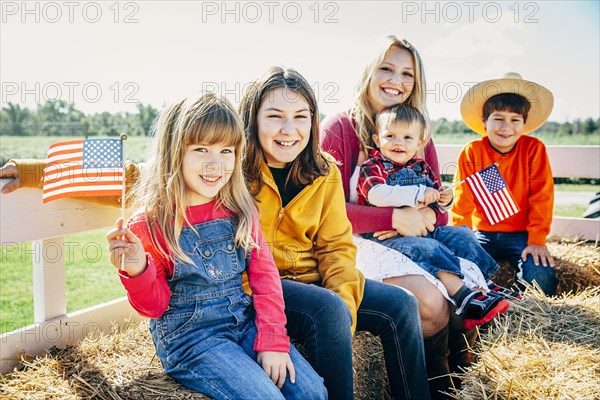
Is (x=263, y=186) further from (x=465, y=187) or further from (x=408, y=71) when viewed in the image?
(x=465, y=187)

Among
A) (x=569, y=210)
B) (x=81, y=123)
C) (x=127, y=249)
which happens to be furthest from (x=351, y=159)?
(x=81, y=123)

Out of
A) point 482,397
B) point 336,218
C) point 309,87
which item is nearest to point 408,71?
point 309,87

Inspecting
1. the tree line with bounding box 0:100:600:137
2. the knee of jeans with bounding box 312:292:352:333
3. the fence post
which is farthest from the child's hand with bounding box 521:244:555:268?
the tree line with bounding box 0:100:600:137

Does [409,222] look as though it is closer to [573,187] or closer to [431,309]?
[431,309]

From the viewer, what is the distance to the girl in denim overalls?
6.48ft

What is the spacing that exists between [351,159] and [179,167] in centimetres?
141

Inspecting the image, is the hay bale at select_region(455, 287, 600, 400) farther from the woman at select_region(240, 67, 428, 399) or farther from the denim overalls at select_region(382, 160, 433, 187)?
the denim overalls at select_region(382, 160, 433, 187)

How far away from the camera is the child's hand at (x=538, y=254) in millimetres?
3914

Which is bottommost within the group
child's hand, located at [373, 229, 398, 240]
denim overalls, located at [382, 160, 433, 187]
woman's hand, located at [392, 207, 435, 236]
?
child's hand, located at [373, 229, 398, 240]

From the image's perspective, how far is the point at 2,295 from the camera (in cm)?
736

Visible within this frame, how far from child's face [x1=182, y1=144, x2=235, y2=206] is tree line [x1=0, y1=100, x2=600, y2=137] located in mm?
23374

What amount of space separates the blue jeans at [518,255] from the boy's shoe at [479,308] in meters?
1.11

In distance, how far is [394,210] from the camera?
3.12 m

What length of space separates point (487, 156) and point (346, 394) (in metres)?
2.67
